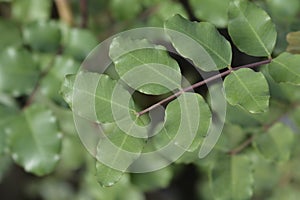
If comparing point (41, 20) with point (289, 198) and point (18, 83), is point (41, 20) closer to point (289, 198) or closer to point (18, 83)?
point (18, 83)

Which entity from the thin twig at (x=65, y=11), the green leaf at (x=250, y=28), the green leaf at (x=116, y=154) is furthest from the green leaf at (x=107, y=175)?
the thin twig at (x=65, y=11)

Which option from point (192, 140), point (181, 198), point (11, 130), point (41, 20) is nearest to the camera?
point (192, 140)

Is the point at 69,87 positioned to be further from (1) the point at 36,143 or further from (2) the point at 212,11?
(2) the point at 212,11

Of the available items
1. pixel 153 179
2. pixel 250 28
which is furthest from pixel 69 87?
pixel 153 179

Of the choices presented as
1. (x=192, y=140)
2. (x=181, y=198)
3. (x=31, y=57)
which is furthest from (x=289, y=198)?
(x=192, y=140)

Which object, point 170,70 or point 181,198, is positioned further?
point 181,198

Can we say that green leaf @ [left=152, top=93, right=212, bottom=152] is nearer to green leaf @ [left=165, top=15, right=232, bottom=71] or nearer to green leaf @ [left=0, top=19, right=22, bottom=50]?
green leaf @ [left=165, top=15, right=232, bottom=71]

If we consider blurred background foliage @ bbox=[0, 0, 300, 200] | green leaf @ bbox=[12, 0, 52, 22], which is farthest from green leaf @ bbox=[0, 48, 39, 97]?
green leaf @ bbox=[12, 0, 52, 22]
